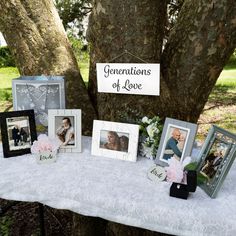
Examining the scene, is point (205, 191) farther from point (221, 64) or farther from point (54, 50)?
point (54, 50)

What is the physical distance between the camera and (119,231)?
164 cm

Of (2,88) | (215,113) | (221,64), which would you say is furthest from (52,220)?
(2,88)

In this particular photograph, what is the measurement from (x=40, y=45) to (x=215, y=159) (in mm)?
1097

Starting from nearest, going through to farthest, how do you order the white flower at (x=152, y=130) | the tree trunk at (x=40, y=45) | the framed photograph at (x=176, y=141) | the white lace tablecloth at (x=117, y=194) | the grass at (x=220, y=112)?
the white lace tablecloth at (x=117, y=194) → the framed photograph at (x=176, y=141) → the white flower at (x=152, y=130) → the tree trunk at (x=40, y=45) → the grass at (x=220, y=112)

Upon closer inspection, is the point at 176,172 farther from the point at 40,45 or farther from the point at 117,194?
the point at 40,45

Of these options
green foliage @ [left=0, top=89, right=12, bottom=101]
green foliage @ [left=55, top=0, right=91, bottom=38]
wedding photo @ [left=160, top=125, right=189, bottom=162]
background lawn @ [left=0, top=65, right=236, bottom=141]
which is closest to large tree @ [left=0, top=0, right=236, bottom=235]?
wedding photo @ [left=160, top=125, right=189, bottom=162]

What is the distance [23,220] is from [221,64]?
153 cm

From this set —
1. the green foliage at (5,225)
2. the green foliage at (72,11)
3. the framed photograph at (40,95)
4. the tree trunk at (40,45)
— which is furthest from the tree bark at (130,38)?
the green foliage at (72,11)

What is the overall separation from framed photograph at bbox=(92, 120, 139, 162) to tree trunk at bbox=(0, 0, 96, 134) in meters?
0.41

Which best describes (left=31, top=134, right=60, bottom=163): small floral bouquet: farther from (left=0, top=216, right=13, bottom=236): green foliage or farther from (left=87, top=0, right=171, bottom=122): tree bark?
(left=0, top=216, right=13, bottom=236): green foliage

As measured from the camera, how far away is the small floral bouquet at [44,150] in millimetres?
1467

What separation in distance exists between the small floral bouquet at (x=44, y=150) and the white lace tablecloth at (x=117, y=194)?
3cm

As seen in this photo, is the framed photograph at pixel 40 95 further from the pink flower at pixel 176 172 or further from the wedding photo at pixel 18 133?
the pink flower at pixel 176 172

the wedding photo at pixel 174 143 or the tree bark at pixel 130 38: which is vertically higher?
the tree bark at pixel 130 38
